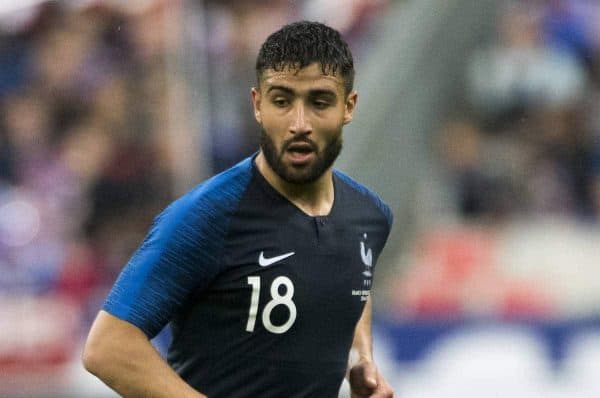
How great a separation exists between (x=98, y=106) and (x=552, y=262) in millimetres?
3044

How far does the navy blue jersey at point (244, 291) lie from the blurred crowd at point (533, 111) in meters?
5.05

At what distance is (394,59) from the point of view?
8016 millimetres

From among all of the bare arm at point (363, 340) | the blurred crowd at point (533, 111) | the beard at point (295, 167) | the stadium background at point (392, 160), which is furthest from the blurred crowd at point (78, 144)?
the beard at point (295, 167)

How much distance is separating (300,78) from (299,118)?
108 millimetres

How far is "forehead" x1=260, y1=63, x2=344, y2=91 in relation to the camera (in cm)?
362

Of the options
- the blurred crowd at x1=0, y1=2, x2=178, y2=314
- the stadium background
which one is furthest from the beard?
the blurred crowd at x1=0, y1=2, x2=178, y2=314

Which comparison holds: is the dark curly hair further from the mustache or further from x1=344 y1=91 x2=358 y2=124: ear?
the mustache

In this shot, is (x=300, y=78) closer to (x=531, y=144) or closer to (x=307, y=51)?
(x=307, y=51)

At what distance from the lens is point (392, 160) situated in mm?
7668

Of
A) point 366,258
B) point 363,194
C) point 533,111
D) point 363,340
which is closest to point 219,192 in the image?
point 366,258

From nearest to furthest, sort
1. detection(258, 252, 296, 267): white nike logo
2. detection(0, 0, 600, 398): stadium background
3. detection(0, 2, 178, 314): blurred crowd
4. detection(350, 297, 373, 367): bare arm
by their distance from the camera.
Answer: detection(258, 252, 296, 267): white nike logo → detection(350, 297, 373, 367): bare arm → detection(0, 0, 600, 398): stadium background → detection(0, 2, 178, 314): blurred crowd

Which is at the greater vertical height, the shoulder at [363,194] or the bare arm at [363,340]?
the shoulder at [363,194]

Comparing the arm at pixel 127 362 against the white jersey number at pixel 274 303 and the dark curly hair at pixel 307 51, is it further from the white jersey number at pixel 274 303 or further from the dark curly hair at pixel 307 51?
the dark curly hair at pixel 307 51

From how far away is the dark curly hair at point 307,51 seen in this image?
3.63 m
